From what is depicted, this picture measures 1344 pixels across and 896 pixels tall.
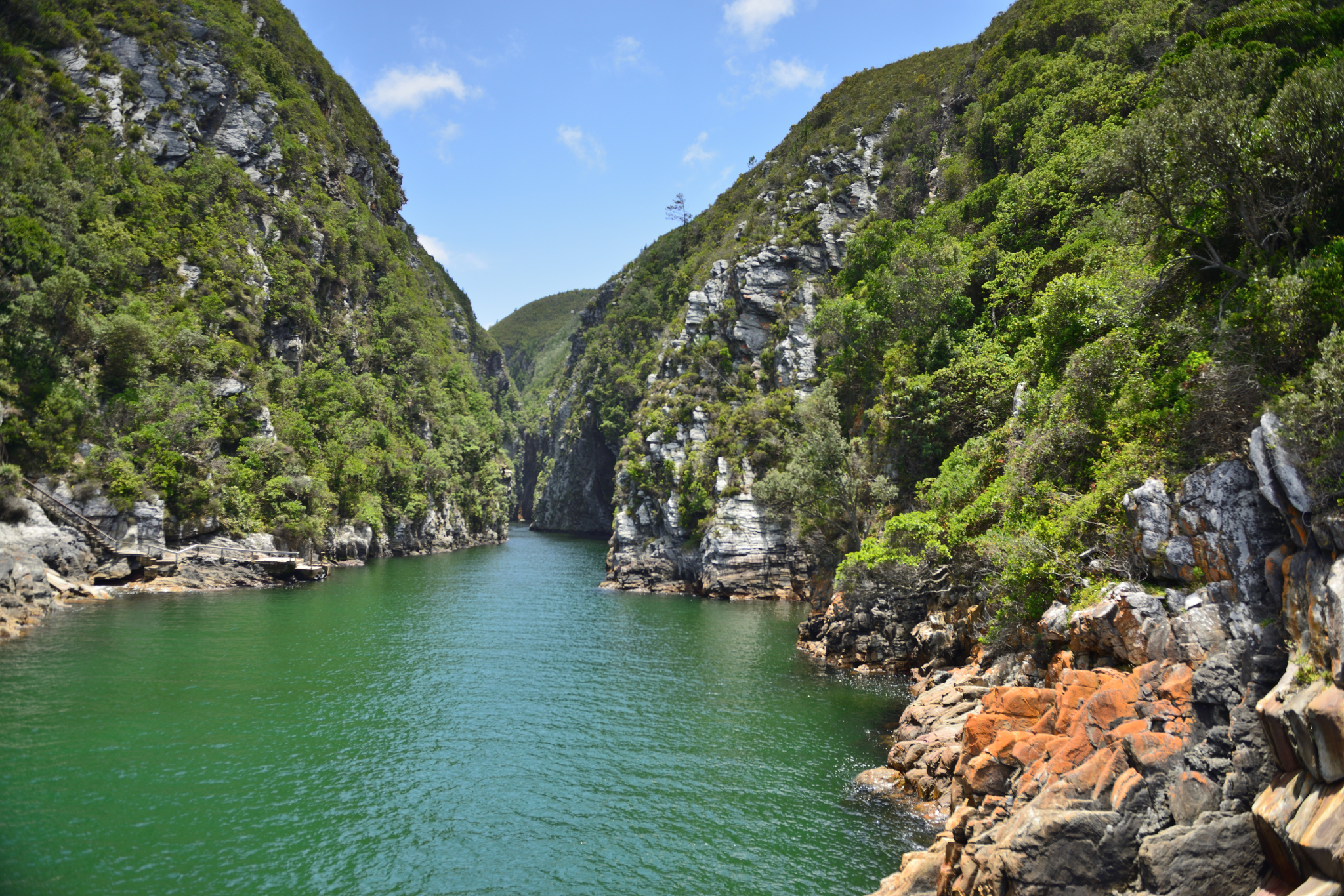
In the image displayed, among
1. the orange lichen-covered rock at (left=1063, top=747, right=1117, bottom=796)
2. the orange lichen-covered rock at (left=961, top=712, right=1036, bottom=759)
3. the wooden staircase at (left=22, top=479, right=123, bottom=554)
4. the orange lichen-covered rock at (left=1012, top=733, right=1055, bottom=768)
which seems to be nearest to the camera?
the orange lichen-covered rock at (left=1063, top=747, right=1117, bottom=796)

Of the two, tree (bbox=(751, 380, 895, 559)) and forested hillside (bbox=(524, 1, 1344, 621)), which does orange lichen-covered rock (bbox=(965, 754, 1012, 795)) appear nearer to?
forested hillside (bbox=(524, 1, 1344, 621))

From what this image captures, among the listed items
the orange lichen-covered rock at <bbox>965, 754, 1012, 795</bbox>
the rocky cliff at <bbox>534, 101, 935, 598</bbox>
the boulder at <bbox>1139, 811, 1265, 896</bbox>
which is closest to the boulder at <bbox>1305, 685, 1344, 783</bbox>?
the boulder at <bbox>1139, 811, 1265, 896</bbox>

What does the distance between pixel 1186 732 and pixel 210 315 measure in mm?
81650

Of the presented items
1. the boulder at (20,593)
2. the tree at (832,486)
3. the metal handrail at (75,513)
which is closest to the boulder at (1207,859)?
the tree at (832,486)

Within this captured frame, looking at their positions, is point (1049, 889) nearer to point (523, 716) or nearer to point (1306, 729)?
point (1306, 729)

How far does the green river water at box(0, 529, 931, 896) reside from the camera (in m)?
16.3

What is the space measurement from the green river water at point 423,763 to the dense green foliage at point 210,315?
2007 centimetres

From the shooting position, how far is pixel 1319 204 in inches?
635

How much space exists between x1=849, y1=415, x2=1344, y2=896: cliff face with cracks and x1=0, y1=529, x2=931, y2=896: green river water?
4036 millimetres

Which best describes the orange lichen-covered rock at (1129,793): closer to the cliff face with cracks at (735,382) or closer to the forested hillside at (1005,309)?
the forested hillside at (1005,309)

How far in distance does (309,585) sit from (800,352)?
52.8 meters

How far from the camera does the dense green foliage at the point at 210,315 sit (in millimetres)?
50969

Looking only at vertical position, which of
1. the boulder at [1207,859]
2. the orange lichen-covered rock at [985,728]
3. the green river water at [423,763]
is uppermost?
the boulder at [1207,859]

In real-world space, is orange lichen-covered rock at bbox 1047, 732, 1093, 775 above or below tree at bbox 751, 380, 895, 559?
below
